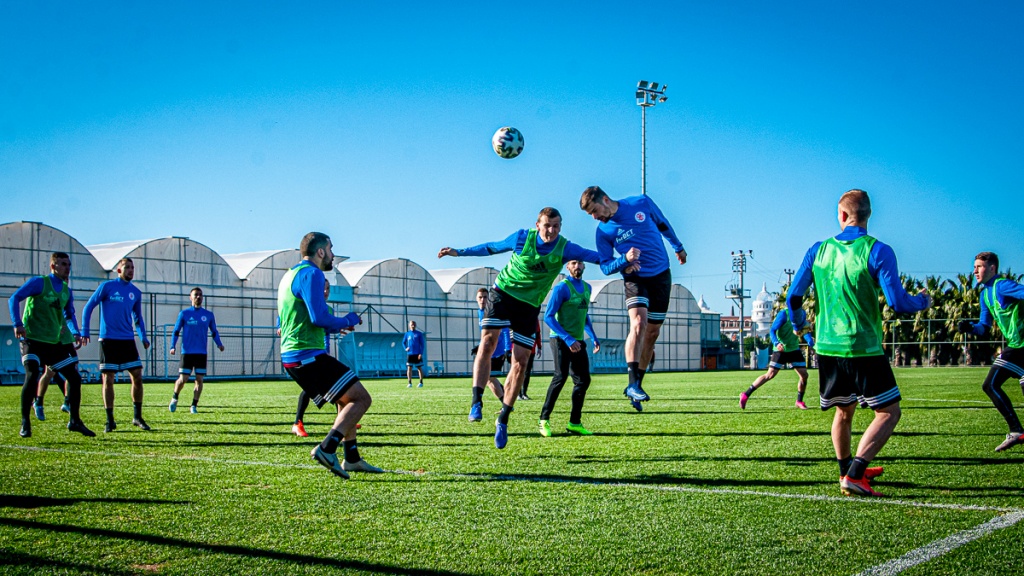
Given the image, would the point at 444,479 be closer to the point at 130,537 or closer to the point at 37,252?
the point at 130,537

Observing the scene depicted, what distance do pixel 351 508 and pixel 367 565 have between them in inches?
50.6

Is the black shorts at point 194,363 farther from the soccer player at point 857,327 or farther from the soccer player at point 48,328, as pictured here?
the soccer player at point 857,327

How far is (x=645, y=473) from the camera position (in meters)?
6.15

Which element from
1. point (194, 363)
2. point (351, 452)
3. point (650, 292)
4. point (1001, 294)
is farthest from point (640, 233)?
point (194, 363)

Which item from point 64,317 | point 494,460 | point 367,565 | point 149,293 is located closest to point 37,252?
point 149,293

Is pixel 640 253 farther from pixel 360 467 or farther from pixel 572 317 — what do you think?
pixel 360 467

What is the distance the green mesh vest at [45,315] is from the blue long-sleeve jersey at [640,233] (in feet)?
21.1

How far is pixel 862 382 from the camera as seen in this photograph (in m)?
5.23

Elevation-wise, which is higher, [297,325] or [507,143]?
[507,143]

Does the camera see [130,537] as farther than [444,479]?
No

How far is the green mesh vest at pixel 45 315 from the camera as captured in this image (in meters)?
9.59

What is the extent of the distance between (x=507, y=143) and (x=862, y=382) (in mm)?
7801

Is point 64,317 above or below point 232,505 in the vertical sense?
above

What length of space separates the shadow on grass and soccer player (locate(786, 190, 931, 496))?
13.6 feet
